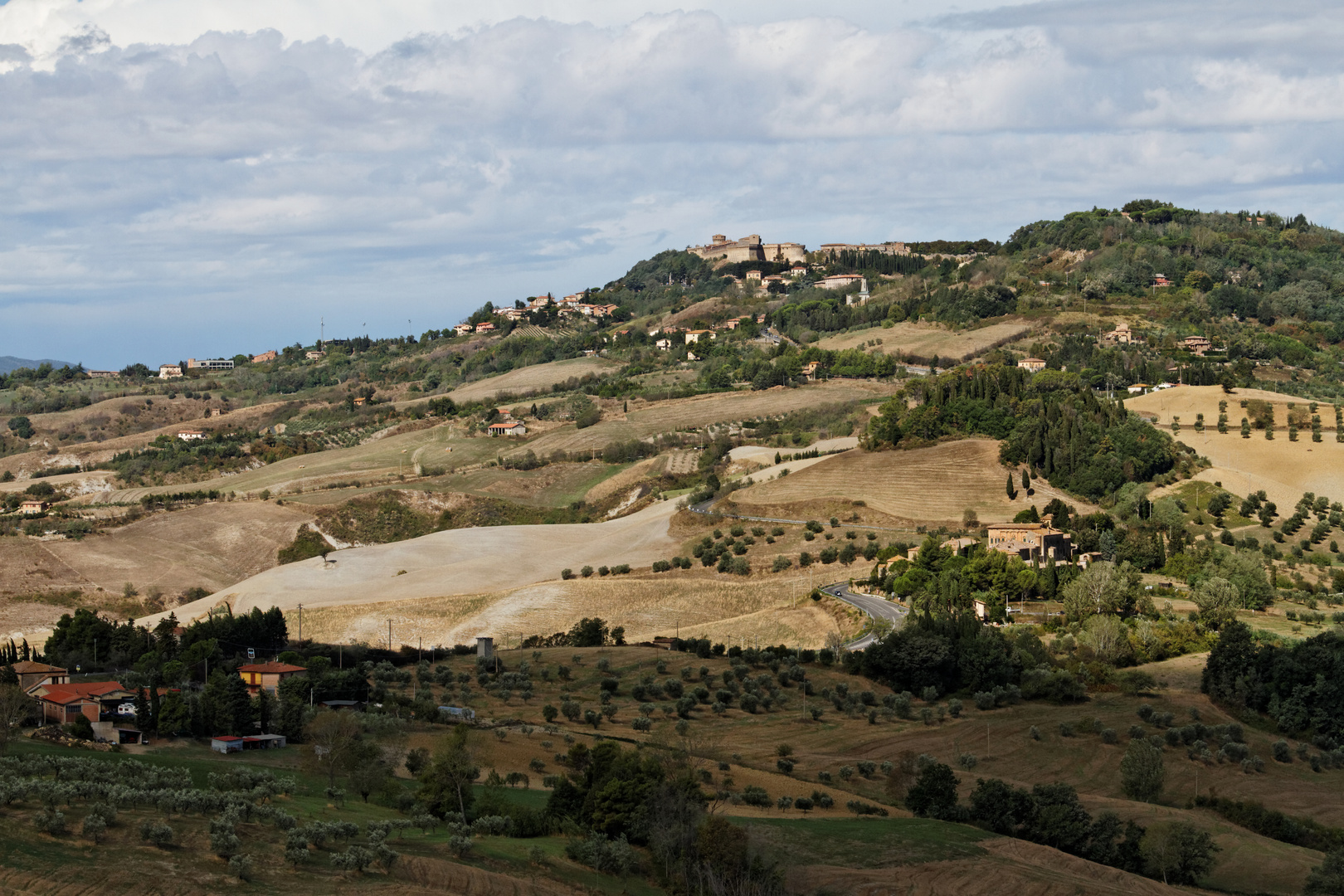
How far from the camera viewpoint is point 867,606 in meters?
64.5

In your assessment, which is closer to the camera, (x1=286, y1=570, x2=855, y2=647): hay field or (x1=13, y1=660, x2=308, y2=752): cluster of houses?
(x1=13, y1=660, x2=308, y2=752): cluster of houses

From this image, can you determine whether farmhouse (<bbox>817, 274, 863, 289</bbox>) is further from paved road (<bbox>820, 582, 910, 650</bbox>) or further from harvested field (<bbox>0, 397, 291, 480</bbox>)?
paved road (<bbox>820, 582, 910, 650</bbox>)

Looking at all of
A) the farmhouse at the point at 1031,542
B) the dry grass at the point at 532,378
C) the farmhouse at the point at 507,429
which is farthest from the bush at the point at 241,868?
the dry grass at the point at 532,378

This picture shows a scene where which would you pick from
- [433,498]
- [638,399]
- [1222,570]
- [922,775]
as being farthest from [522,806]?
[638,399]

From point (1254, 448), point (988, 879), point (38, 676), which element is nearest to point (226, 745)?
point (38, 676)

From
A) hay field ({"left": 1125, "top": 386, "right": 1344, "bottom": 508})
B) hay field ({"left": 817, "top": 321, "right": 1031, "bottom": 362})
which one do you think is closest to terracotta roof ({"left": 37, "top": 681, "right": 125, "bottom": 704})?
hay field ({"left": 1125, "top": 386, "right": 1344, "bottom": 508})

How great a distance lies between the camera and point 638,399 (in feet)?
445

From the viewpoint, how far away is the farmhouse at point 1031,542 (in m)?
69.6

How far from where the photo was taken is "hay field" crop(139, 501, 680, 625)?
252 ft

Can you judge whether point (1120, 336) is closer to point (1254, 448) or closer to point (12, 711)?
point (1254, 448)

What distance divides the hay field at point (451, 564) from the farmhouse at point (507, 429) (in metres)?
34.9

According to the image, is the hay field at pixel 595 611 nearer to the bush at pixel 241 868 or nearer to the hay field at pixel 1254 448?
the hay field at pixel 1254 448

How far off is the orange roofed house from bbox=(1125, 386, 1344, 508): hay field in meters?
59.7

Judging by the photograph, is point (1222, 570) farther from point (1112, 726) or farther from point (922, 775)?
→ point (922, 775)
